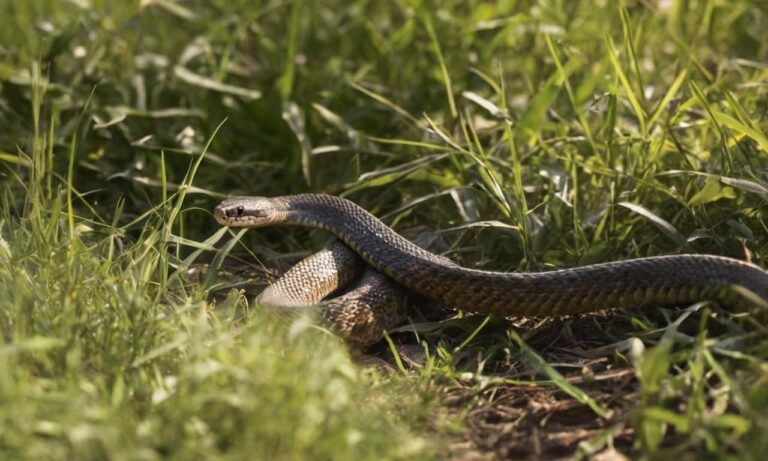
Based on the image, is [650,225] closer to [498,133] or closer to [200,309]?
[498,133]

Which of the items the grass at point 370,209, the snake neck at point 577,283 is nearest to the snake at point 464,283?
the snake neck at point 577,283

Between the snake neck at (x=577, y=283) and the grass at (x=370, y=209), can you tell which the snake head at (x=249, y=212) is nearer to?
the grass at (x=370, y=209)

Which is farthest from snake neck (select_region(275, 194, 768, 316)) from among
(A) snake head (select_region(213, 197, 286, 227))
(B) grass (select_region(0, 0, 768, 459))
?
(A) snake head (select_region(213, 197, 286, 227))

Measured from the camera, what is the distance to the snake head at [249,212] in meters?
6.48

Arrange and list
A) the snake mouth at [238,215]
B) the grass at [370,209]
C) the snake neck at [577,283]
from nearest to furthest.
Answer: the grass at [370,209] < the snake neck at [577,283] < the snake mouth at [238,215]

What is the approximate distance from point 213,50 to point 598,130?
3244 mm

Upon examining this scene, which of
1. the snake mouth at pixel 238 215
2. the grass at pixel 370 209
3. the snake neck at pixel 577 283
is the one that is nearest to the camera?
the grass at pixel 370 209

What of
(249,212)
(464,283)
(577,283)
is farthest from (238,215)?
(577,283)

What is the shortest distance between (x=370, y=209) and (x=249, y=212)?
93cm

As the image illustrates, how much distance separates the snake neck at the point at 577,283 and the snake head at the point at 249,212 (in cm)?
104

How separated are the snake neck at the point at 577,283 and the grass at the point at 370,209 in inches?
6.1

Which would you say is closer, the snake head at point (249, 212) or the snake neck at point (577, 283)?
the snake neck at point (577, 283)

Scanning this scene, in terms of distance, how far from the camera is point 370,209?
7.04 m

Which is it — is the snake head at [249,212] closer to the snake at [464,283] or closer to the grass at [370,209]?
the snake at [464,283]
